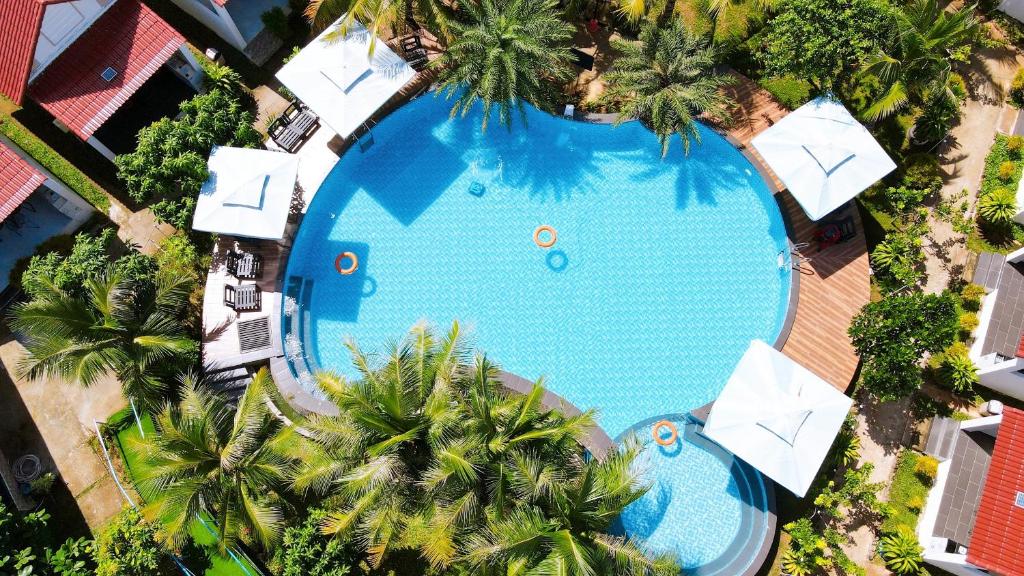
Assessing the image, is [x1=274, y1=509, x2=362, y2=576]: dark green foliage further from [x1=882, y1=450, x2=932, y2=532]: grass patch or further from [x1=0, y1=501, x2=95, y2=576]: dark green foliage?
[x1=882, y1=450, x2=932, y2=532]: grass patch

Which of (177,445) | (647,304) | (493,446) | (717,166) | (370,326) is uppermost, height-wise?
(717,166)

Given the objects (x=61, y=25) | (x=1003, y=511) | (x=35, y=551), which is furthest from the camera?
(x=61, y=25)

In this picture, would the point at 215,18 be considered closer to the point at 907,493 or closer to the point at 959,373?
the point at 959,373

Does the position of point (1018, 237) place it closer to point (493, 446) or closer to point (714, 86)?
point (714, 86)

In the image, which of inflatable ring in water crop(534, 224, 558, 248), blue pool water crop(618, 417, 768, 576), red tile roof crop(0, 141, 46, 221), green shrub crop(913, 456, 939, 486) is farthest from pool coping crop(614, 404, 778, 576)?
red tile roof crop(0, 141, 46, 221)

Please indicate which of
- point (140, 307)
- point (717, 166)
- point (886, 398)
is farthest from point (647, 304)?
point (140, 307)

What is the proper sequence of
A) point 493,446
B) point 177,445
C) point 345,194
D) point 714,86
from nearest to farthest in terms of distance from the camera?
point 493,446, point 177,445, point 714,86, point 345,194

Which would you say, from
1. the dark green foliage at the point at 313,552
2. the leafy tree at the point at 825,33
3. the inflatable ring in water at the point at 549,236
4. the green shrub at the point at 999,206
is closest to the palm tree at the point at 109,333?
the dark green foliage at the point at 313,552

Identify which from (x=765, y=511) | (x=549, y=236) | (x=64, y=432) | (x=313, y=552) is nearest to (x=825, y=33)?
(x=549, y=236)
